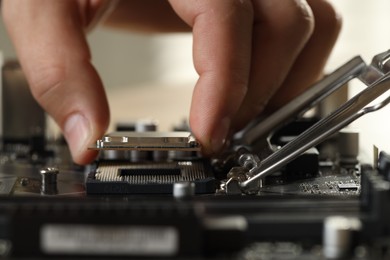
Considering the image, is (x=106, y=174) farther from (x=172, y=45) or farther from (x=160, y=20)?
(x=172, y=45)

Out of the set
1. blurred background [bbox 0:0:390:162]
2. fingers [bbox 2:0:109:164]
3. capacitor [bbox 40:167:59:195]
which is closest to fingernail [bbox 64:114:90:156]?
fingers [bbox 2:0:109:164]

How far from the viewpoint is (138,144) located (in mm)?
694

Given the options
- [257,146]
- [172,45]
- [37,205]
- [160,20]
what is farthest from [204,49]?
[172,45]

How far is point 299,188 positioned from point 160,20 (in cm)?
69

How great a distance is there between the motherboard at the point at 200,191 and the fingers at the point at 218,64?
37 mm

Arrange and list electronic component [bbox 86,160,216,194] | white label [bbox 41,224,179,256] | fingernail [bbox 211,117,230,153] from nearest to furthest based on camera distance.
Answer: white label [bbox 41,224,179,256] < electronic component [bbox 86,160,216,194] < fingernail [bbox 211,117,230,153]

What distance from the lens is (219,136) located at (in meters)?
0.79

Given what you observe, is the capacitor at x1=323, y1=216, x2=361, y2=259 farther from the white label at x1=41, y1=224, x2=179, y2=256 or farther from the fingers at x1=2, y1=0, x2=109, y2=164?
the fingers at x1=2, y1=0, x2=109, y2=164

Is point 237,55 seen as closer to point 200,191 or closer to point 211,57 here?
point 211,57

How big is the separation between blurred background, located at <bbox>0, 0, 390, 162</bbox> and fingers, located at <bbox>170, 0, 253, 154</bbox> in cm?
194

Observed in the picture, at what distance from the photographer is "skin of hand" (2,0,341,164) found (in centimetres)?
81

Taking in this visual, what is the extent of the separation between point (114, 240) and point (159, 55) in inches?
116

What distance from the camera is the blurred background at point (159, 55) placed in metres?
2.98

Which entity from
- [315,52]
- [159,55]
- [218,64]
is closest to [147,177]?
[218,64]
